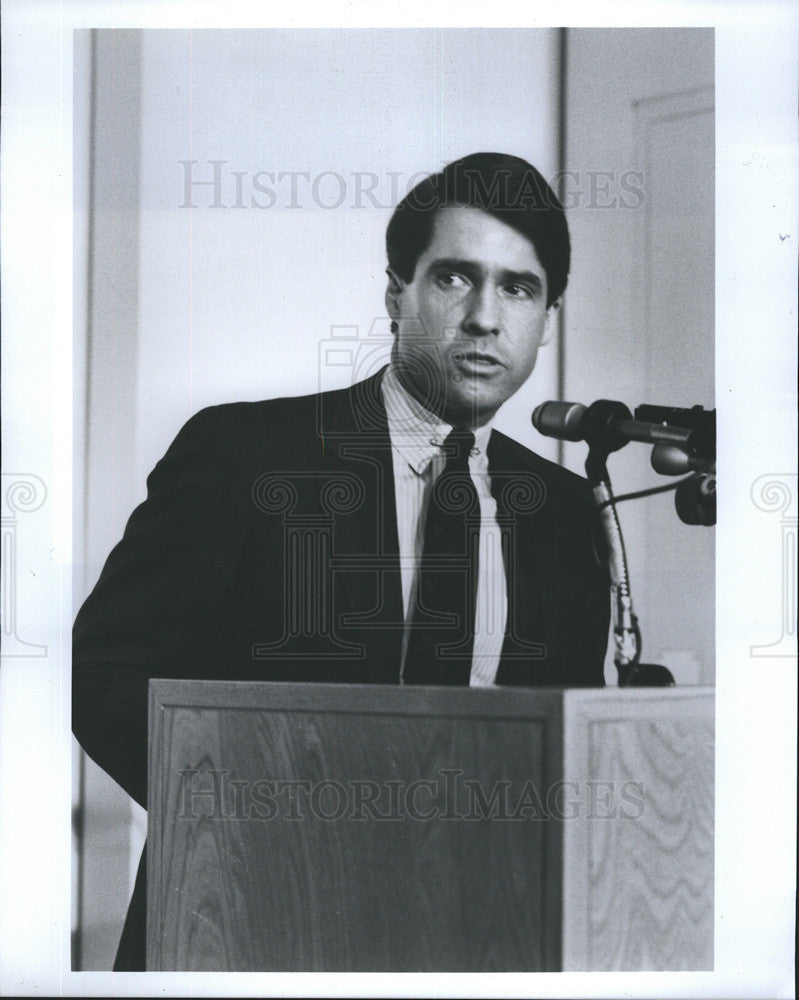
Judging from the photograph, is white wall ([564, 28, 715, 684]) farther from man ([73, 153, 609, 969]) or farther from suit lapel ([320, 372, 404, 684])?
suit lapel ([320, 372, 404, 684])

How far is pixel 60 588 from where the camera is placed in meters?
2.39

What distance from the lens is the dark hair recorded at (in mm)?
2357

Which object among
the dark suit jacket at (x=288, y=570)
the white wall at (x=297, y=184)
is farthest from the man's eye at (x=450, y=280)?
the dark suit jacket at (x=288, y=570)

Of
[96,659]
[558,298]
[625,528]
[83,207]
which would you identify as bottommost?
[96,659]

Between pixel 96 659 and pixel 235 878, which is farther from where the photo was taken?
pixel 96 659

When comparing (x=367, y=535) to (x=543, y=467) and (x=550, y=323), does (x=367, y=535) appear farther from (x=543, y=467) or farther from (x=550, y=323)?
(x=550, y=323)

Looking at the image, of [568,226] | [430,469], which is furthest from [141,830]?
[568,226]

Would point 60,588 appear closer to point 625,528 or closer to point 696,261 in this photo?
point 625,528

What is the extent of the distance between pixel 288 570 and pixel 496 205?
79 centimetres

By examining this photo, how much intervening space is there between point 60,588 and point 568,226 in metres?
1.18

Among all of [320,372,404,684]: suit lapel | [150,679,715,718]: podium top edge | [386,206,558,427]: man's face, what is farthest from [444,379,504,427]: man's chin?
[150,679,715,718]: podium top edge

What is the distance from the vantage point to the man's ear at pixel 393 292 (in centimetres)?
236

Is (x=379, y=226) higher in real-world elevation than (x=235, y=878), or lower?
higher

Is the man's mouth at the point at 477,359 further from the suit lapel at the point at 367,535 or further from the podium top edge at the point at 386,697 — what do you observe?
the podium top edge at the point at 386,697
